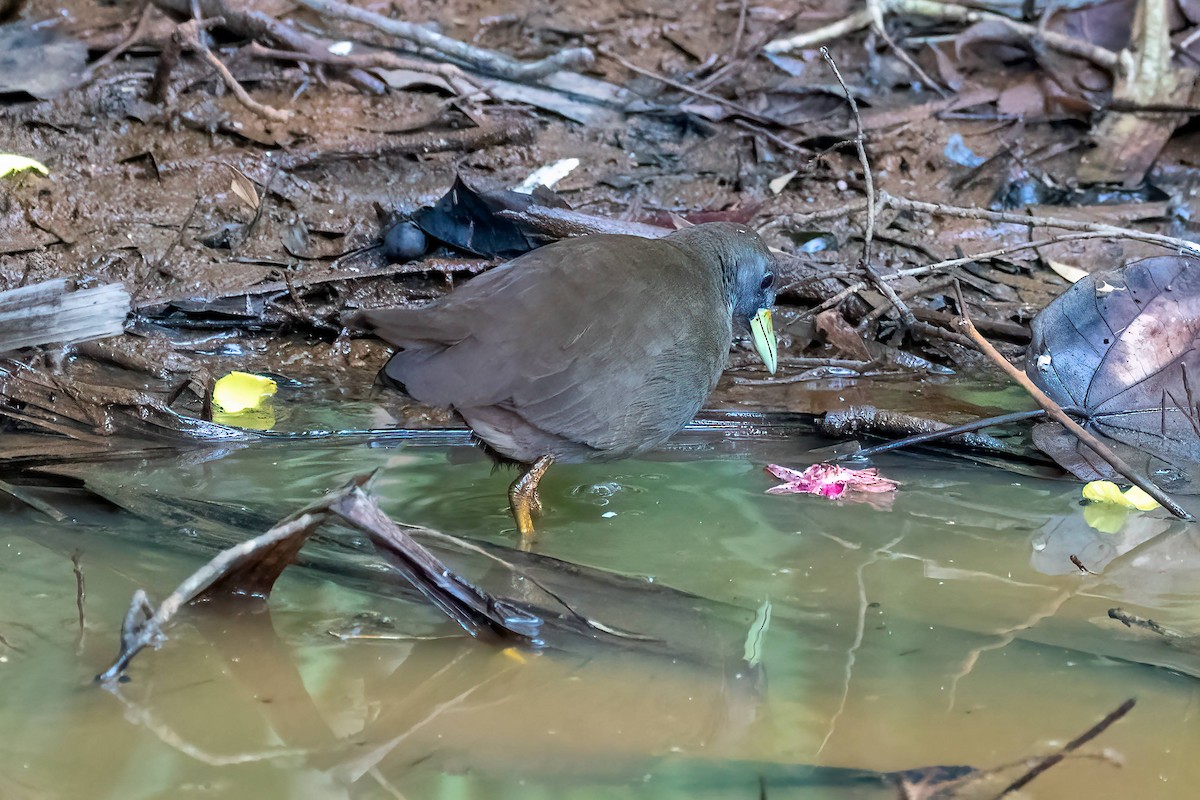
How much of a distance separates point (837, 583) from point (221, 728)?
1424 millimetres

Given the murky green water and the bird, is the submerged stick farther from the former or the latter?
the bird

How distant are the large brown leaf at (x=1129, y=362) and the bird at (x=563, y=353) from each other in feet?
3.65

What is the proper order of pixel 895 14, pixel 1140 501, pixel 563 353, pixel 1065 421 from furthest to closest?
pixel 895 14 < pixel 1140 501 < pixel 563 353 < pixel 1065 421

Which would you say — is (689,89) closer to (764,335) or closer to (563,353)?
(764,335)

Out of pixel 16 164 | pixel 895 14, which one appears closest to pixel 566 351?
pixel 16 164

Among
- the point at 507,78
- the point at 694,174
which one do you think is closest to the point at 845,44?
the point at 694,174

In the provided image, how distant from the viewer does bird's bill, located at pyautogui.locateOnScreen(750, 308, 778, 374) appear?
12.5 feet

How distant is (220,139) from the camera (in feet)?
16.4

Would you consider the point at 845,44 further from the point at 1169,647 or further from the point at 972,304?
the point at 1169,647

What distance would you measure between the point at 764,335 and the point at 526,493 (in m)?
1.17

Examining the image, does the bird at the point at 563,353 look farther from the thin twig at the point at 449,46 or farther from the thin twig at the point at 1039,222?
the thin twig at the point at 449,46

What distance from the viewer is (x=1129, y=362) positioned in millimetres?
3430

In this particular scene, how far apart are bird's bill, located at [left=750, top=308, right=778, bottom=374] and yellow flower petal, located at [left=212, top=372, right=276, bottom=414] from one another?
1725mm

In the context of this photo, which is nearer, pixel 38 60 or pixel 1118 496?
pixel 1118 496
